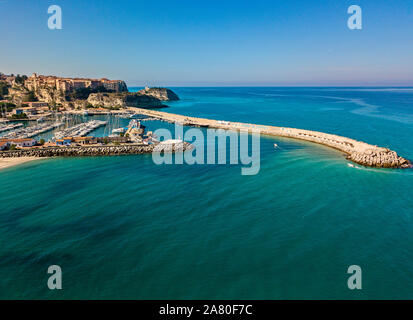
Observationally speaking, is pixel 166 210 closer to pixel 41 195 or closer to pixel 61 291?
pixel 61 291

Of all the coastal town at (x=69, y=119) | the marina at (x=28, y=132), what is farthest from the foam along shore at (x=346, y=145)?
the marina at (x=28, y=132)

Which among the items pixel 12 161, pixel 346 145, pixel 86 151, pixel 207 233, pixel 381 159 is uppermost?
pixel 346 145

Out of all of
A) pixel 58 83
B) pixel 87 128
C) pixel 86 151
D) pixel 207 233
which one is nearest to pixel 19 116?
pixel 87 128

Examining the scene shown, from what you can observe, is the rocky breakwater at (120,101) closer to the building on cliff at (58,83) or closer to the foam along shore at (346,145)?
the building on cliff at (58,83)

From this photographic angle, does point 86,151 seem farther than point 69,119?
No

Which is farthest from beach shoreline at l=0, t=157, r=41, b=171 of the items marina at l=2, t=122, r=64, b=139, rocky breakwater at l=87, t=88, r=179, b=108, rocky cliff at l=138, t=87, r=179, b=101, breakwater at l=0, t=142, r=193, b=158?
rocky cliff at l=138, t=87, r=179, b=101

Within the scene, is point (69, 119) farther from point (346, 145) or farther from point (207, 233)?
point (207, 233)

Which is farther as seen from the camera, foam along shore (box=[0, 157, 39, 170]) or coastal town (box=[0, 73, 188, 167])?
coastal town (box=[0, 73, 188, 167])

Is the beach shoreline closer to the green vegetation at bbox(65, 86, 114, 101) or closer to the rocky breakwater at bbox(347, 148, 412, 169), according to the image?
the rocky breakwater at bbox(347, 148, 412, 169)
